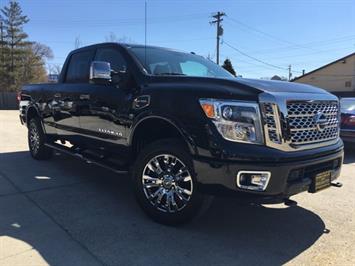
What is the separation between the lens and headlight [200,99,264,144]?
141 inches

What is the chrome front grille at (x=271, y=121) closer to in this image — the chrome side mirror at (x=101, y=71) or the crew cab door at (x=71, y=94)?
the chrome side mirror at (x=101, y=71)

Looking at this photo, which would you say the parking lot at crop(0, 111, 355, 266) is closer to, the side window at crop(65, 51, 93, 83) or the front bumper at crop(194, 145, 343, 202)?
the front bumper at crop(194, 145, 343, 202)

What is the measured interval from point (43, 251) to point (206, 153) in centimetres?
172

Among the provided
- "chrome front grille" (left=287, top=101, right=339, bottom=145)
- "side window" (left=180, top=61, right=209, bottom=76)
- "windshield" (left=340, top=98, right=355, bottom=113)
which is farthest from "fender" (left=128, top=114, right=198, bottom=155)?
"windshield" (left=340, top=98, right=355, bottom=113)

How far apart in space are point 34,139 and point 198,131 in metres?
4.92

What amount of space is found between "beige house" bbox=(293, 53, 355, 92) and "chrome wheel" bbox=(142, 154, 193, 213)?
137ft

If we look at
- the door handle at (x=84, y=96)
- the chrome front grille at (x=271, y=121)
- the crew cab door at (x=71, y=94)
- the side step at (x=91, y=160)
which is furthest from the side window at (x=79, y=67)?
the chrome front grille at (x=271, y=121)

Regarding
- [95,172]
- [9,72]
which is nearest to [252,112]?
[95,172]

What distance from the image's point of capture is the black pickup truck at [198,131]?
3.59m

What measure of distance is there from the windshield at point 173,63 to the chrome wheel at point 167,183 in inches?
46.0

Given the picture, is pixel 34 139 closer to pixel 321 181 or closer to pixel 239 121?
pixel 239 121

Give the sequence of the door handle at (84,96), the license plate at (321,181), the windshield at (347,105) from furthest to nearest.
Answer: the windshield at (347,105), the door handle at (84,96), the license plate at (321,181)

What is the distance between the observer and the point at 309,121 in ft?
13.0

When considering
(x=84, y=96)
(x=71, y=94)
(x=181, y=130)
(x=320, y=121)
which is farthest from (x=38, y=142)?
(x=320, y=121)
